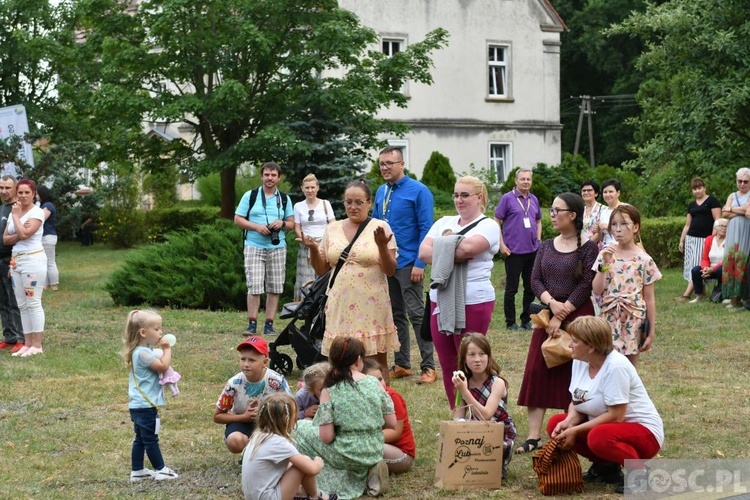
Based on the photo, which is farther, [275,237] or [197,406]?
[275,237]

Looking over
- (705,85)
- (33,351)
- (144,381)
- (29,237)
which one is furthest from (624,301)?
(705,85)

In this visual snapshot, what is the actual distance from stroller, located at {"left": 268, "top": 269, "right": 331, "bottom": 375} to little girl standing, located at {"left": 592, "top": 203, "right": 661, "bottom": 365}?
2.70 m

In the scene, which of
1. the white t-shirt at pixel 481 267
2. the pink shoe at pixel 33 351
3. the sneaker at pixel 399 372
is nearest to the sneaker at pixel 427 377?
the sneaker at pixel 399 372

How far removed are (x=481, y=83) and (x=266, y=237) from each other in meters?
28.5

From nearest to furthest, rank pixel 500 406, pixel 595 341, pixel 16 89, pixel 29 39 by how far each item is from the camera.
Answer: pixel 595 341 → pixel 500 406 → pixel 29 39 → pixel 16 89

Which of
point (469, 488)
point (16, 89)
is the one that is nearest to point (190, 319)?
point (469, 488)

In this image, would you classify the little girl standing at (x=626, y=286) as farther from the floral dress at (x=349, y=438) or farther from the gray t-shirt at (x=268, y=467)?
the gray t-shirt at (x=268, y=467)

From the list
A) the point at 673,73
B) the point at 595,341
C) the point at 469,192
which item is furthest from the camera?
the point at 673,73

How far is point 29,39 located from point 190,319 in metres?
13.0

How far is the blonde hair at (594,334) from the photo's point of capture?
6.76 m

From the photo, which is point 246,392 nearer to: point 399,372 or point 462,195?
point 462,195

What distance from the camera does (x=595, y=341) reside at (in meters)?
6.77

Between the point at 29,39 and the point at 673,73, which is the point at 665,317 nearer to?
the point at 673,73

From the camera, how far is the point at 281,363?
10797 mm
